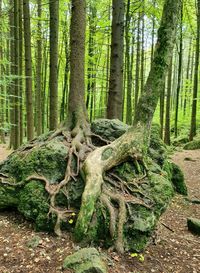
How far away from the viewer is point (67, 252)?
3.53 m

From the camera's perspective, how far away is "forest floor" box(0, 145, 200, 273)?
3.33m

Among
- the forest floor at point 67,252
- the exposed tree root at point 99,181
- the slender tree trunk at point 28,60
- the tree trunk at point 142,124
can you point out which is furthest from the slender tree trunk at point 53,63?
the forest floor at point 67,252

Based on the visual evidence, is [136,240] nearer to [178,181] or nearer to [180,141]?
[178,181]

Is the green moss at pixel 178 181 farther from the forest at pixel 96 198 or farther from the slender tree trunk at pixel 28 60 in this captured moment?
the slender tree trunk at pixel 28 60

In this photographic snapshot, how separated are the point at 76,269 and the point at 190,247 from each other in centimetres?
206

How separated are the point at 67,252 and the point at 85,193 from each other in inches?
34.0

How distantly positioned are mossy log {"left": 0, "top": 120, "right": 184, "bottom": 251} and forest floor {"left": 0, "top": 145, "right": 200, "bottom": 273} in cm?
18

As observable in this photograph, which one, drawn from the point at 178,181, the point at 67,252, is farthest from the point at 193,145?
the point at 67,252

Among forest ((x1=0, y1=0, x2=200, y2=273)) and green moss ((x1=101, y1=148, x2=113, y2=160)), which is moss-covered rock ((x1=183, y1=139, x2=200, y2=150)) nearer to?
forest ((x1=0, y1=0, x2=200, y2=273))

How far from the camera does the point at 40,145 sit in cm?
518

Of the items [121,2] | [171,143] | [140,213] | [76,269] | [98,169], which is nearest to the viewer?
[76,269]

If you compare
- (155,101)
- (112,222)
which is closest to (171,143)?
(155,101)

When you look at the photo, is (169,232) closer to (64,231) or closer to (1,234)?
(64,231)

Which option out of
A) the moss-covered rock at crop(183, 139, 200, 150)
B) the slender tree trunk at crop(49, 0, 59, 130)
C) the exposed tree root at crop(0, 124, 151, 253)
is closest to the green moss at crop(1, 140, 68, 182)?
the exposed tree root at crop(0, 124, 151, 253)
